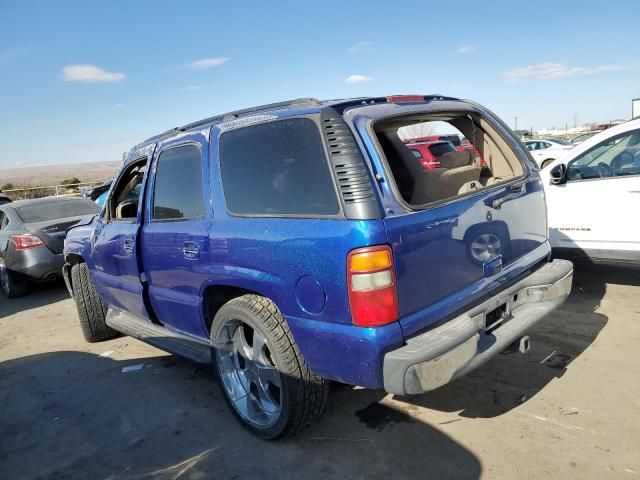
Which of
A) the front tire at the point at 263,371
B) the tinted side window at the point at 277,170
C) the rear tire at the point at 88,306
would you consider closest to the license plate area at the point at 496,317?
the front tire at the point at 263,371

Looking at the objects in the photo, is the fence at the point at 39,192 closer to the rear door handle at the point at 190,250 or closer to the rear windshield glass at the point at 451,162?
the rear door handle at the point at 190,250

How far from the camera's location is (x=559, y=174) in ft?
16.1

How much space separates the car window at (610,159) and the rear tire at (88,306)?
16.7ft

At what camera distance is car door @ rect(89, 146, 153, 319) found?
3850 mm

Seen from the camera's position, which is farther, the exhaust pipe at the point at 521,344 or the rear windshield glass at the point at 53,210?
the rear windshield glass at the point at 53,210

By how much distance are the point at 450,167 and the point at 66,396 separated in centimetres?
357

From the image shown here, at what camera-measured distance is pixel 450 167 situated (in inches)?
141

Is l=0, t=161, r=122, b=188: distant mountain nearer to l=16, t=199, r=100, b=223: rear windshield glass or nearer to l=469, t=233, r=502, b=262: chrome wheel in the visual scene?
l=16, t=199, r=100, b=223: rear windshield glass

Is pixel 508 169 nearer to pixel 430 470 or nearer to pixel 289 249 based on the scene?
pixel 289 249

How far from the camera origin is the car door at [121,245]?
152 inches

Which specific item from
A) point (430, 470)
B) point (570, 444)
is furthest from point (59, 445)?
point (570, 444)

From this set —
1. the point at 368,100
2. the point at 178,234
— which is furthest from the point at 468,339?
the point at 178,234

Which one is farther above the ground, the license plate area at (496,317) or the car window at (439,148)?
the car window at (439,148)

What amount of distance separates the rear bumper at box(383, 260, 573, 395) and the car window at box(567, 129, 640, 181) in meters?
2.16
